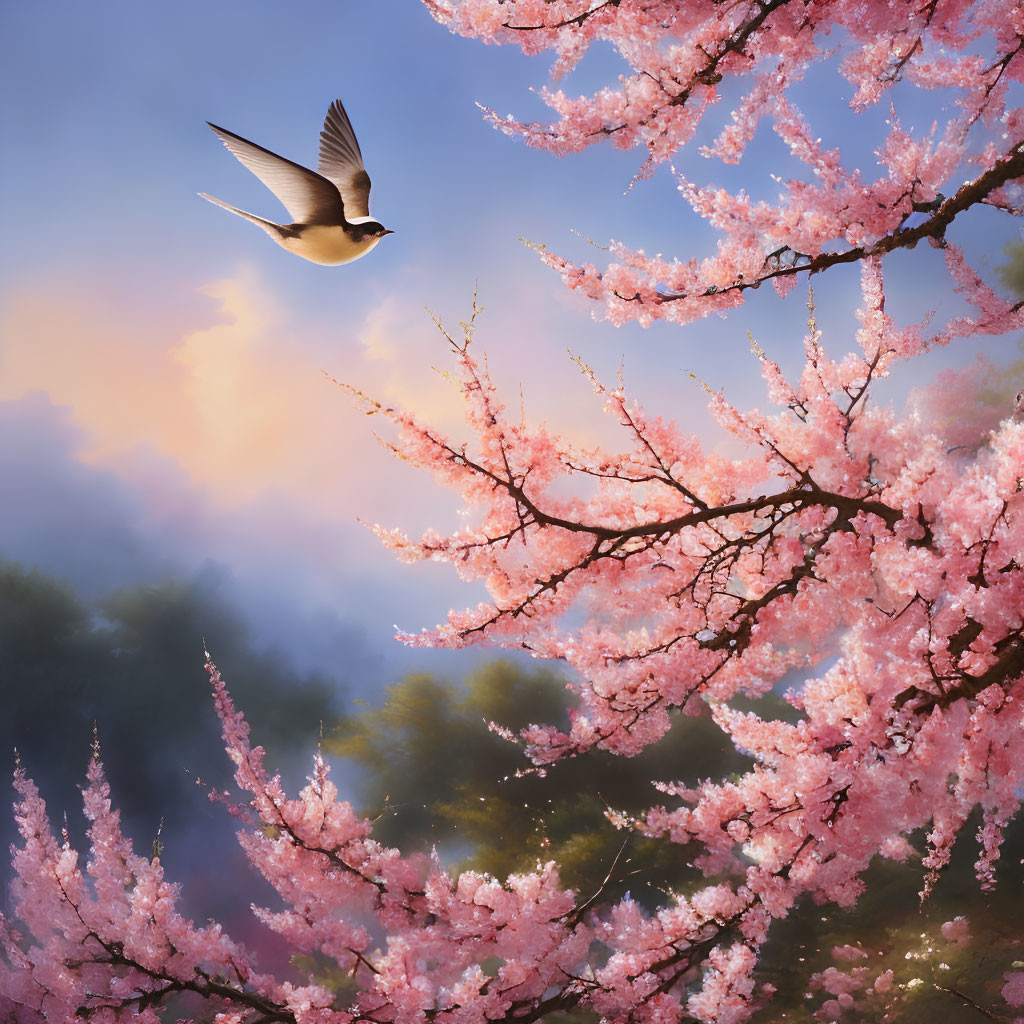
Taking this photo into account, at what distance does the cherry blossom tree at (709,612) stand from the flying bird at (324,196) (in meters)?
0.43

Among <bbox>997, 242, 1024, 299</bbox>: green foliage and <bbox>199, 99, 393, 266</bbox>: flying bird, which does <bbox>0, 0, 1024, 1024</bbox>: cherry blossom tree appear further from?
<bbox>997, 242, 1024, 299</bbox>: green foliage

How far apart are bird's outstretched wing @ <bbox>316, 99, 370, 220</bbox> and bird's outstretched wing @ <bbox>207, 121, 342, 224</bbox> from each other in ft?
0.84

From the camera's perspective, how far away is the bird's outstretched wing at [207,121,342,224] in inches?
58.8

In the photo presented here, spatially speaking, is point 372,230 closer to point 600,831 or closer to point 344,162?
point 344,162

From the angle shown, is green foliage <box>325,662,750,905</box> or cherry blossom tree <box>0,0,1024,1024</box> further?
green foliage <box>325,662,750,905</box>

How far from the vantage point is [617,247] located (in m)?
2.01

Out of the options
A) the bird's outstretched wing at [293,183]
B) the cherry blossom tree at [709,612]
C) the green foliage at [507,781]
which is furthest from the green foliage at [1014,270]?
the bird's outstretched wing at [293,183]

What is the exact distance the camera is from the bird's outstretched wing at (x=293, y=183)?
1.49m

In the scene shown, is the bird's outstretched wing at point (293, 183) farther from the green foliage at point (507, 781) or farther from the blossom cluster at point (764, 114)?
the green foliage at point (507, 781)

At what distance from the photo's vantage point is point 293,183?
164 cm

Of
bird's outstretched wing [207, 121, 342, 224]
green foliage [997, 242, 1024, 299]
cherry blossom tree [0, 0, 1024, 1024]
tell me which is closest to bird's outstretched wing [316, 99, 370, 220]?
bird's outstretched wing [207, 121, 342, 224]

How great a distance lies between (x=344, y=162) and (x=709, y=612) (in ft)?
5.80

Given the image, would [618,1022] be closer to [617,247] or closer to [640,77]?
[617,247]

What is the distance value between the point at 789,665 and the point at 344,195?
2314mm
